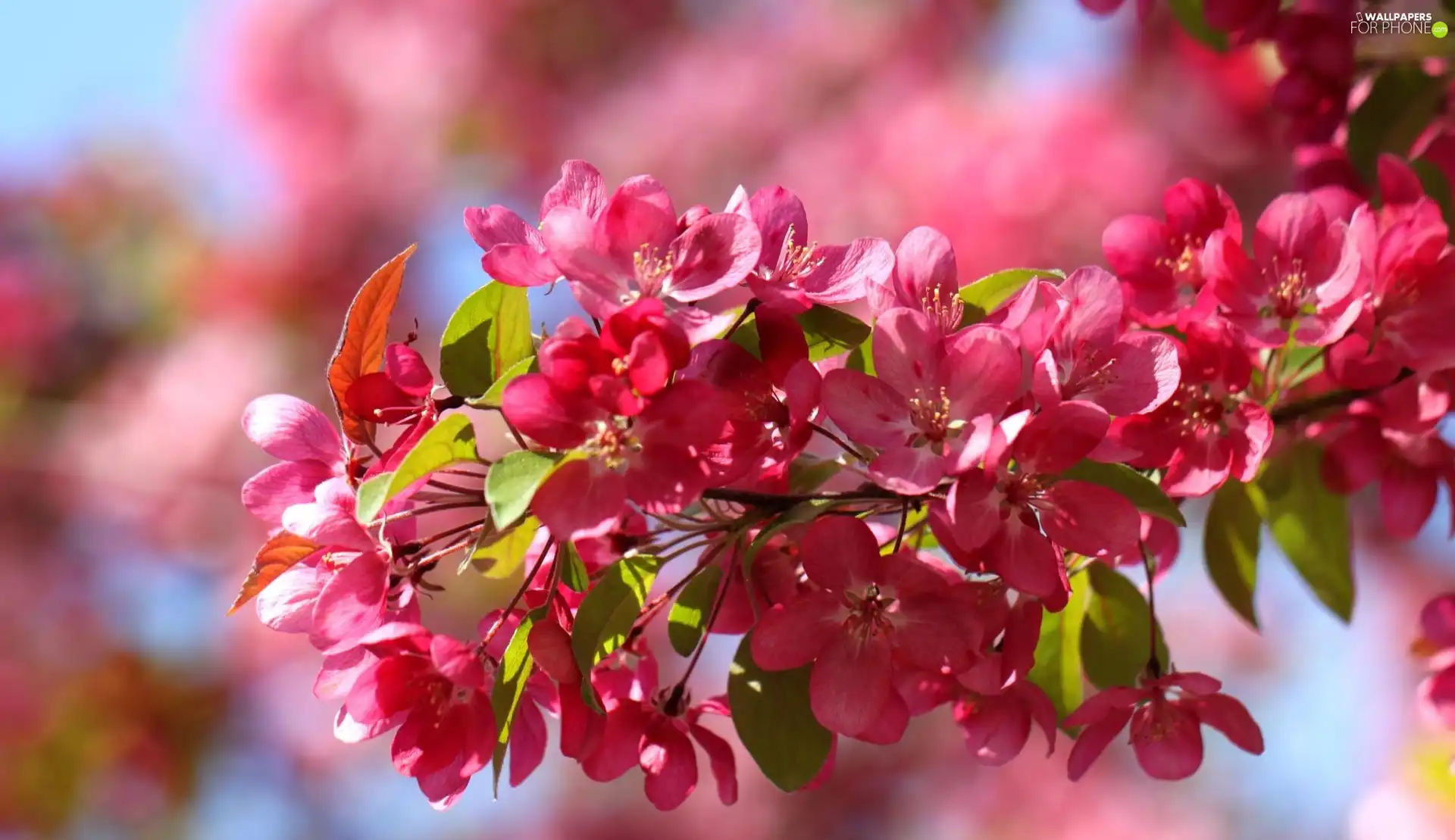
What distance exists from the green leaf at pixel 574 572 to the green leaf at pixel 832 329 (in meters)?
0.17

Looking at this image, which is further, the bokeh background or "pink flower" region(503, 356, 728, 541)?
the bokeh background

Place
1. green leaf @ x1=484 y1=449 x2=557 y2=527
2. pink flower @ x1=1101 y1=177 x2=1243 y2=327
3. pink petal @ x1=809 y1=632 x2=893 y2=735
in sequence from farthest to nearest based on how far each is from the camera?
pink flower @ x1=1101 y1=177 x2=1243 y2=327 < pink petal @ x1=809 y1=632 x2=893 y2=735 < green leaf @ x1=484 y1=449 x2=557 y2=527

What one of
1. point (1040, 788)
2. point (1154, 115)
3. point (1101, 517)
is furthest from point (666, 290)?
point (1040, 788)

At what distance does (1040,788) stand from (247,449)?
2.90 m

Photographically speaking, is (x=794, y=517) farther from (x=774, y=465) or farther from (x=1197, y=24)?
(x=1197, y=24)

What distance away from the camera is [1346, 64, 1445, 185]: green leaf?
3.19 ft

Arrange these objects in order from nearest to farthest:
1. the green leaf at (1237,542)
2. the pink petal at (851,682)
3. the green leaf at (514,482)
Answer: the green leaf at (514,482), the pink petal at (851,682), the green leaf at (1237,542)

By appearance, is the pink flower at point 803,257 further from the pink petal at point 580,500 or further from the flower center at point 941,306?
the pink petal at point 580,500

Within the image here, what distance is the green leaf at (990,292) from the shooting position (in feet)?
2.20

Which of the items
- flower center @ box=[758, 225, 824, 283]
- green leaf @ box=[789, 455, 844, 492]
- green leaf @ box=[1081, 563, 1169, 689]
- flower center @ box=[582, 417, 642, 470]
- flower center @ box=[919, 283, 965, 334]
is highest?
flower center @ box=[758, 225, 824, 283]

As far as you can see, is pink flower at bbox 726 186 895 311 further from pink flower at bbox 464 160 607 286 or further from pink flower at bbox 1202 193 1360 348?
pink flower at bbox 1202 193 1360 348

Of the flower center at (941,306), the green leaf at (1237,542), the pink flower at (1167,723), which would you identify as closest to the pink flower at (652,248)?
the flower center at (941,306)

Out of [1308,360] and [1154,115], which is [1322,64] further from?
[1154,115]

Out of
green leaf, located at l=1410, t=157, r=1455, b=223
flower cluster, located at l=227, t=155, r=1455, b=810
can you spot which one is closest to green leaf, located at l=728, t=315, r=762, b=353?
flower cluster, located at l=227, t=155, r=1455, b=810
